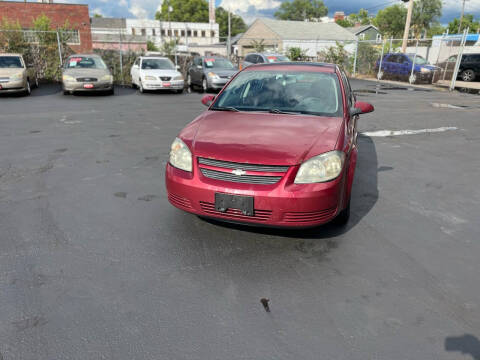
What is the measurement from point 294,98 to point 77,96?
12.6 m

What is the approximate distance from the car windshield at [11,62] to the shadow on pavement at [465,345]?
1606 centimetres

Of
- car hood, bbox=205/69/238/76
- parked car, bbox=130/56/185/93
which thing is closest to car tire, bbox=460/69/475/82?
car hood, bbox=205/69/238/76

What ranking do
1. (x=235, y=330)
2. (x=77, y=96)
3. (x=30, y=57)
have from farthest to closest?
(x=30, y=57), (x=77, y=96), (x=235, y=330)

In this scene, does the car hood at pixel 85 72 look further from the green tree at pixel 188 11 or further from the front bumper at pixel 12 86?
the green tree at pixel 188 11

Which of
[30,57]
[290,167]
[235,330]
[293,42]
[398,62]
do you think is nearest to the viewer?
[235,330]

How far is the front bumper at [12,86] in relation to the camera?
12.9 m

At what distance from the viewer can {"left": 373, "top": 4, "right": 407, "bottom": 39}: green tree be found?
76.4 m

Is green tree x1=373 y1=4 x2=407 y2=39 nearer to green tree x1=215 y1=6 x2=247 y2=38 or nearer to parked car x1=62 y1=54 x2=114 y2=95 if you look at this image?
green tree x1=215 y1=6 x2=247 y2=38

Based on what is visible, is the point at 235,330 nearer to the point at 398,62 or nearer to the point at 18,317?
the point at 18,317

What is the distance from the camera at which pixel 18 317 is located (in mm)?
2445

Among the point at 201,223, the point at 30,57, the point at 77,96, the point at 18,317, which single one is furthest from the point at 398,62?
the point at 18,317

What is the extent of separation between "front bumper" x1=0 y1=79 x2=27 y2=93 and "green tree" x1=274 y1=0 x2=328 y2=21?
91331mm

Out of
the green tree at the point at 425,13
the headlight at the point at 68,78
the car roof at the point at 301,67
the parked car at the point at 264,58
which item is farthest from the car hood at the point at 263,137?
the green tree at the point at 425,13

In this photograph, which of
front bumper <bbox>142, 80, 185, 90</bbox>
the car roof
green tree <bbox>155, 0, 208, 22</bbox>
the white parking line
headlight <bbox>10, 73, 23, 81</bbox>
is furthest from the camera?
green tree <bbox>155, 0, 208, 22</bbox>
